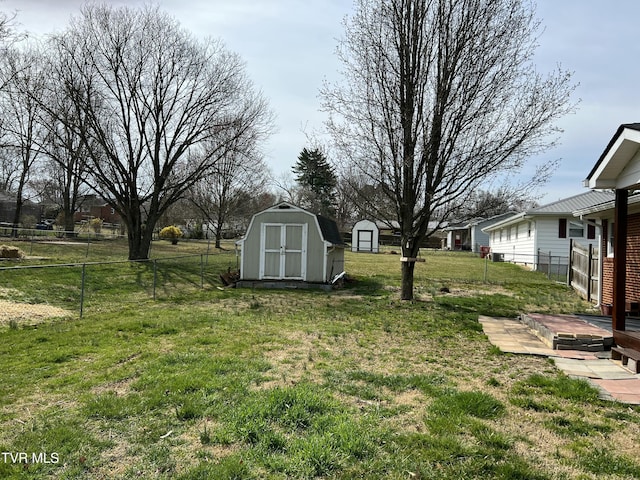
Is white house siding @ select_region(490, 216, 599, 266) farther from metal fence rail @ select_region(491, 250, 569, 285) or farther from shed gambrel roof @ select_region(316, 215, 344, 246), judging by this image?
shed gambrel roof @ select_region(316, 215, 344, 246)

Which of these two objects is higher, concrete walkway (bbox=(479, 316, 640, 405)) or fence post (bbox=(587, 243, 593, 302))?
fence post (bbox=(587, 243, 593, 302))

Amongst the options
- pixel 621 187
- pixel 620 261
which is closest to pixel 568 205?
pixel 621 187

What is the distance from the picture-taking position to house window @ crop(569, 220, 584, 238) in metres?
20.7

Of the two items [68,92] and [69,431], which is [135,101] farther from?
[69,431]

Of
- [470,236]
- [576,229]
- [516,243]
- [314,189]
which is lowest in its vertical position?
[516,243]

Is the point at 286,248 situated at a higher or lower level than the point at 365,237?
lower

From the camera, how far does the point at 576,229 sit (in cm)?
2083

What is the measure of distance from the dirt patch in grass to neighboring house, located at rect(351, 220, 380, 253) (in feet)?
103

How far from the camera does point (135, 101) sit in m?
18.7

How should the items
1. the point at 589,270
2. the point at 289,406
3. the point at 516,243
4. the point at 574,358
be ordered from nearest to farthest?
1. the point at 289,406
2. the point at 574,358
3. the point at 589,270
4. the point at 516,243

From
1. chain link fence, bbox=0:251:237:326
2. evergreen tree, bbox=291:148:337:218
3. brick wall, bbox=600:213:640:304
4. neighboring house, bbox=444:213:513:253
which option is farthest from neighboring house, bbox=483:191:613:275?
evergreen tree, bbox=291:148:337:218

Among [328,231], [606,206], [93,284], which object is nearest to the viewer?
[606,206]

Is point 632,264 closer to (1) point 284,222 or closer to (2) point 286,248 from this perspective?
(2) point 286,248

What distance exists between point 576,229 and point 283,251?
49.8 ft
